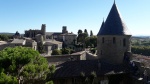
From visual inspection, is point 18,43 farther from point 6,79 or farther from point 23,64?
point 6,79

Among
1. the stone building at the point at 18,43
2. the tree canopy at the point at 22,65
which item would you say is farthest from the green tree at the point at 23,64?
the stone building at the point at 18,43

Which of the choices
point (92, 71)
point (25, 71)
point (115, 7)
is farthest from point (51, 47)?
point (25, 71)

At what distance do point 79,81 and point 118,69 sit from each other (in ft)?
17.1

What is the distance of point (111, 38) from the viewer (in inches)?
1067

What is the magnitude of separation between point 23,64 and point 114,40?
547 inches

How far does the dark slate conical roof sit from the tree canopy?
12133 millimetres

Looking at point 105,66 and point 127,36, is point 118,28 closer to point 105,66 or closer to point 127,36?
point 127,36

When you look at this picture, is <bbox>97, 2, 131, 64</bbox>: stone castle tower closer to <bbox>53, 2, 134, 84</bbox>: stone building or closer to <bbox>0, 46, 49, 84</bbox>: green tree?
<bbox>53, 2, 134, 84</bbox>: stone building

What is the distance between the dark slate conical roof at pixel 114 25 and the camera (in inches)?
1067

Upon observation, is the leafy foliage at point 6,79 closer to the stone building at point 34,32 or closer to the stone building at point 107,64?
the stone building at point 107,64

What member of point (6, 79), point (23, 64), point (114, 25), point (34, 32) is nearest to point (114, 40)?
point (114, 25)

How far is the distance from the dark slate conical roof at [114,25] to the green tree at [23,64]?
12.1 metres

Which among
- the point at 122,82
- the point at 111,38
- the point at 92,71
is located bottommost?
the point at 122,82

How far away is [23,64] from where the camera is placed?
16.8 metres
